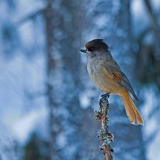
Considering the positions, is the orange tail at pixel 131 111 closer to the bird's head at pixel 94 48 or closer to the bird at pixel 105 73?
the bird at pixel 105 73

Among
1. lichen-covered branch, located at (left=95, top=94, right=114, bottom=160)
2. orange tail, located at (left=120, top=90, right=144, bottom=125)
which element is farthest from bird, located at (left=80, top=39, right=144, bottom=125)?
lichen-covered branch, located at (left=95, top=94, right=114, bottom=160)

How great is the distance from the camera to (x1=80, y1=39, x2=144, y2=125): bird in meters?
4.70

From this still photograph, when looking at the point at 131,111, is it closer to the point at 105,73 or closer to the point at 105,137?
the point at 105,73

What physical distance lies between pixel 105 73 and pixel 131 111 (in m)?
0.42

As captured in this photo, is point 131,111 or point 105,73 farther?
point 105,73

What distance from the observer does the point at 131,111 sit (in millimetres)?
4492

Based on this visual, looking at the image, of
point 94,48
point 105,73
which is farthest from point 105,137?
point 94,48

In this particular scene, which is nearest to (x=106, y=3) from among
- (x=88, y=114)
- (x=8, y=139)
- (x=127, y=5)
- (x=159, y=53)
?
(x=127, y=5)

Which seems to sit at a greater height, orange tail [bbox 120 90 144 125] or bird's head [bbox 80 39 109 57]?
bird's head [bbox 80 39 109 57]

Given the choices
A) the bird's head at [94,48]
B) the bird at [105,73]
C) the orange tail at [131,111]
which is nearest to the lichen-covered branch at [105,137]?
the orange tail at [131,111]

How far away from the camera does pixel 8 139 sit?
4.32 meters

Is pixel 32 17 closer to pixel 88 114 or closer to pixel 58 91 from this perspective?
pixel 58 91

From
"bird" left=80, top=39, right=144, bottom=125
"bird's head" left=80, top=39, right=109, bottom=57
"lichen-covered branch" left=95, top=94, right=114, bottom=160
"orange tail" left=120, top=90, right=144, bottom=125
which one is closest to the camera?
"lichen-covered branch" left=95, top=94, right=114, bottom=160

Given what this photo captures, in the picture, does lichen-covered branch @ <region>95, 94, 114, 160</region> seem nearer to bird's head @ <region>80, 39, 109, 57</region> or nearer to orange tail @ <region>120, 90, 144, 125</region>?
orange tail @ <region>120, 90, 144, 125</region>
